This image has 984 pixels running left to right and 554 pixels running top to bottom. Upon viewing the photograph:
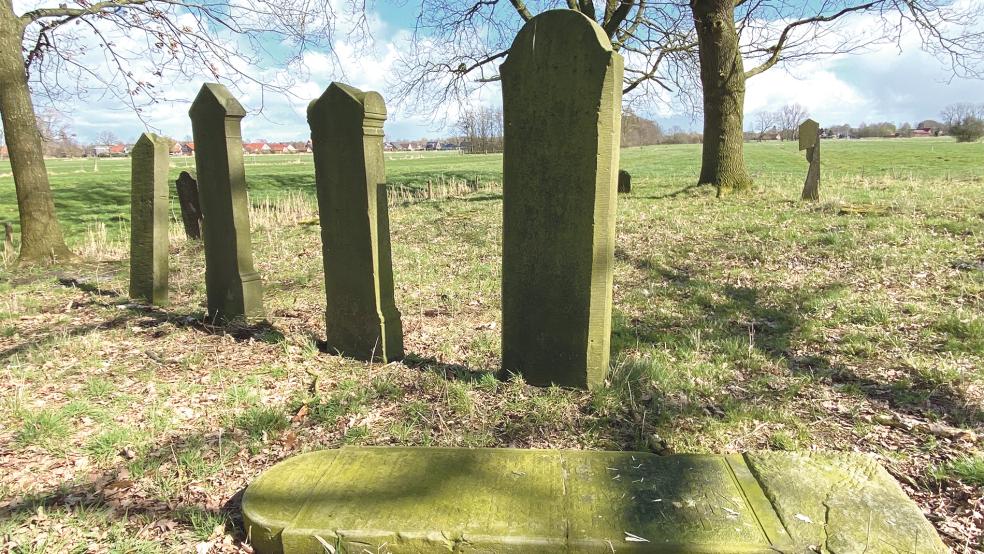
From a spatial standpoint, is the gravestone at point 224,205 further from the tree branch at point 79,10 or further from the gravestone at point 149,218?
the tree branch at point 79,10

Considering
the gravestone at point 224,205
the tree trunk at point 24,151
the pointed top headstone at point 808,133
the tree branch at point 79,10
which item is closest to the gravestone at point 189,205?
the tree trunk at point 24,151

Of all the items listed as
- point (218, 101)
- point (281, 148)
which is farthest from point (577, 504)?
point (281, 148)

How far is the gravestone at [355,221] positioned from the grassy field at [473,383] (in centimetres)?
28

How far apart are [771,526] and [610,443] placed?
99 centimetres

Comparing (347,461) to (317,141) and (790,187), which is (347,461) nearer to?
(317,141)

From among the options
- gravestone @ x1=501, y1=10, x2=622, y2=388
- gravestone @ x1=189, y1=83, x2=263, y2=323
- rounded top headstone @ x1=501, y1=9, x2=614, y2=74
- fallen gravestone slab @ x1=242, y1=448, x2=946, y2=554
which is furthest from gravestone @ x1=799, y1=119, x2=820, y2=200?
gravestone @ x1=189, y1=83, x2=263, y2=323

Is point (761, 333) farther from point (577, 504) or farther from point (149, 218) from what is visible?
point (149, 218)

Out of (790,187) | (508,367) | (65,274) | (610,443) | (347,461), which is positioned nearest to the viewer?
(347,461)

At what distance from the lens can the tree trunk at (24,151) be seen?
7.73 m

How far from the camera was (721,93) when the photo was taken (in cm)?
1179

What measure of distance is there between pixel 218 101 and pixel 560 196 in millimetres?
3329

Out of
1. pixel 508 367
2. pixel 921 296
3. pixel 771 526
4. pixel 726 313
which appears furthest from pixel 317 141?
pixel 921 296

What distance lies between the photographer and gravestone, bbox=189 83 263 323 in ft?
15.8

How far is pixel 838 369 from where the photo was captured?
391cm
